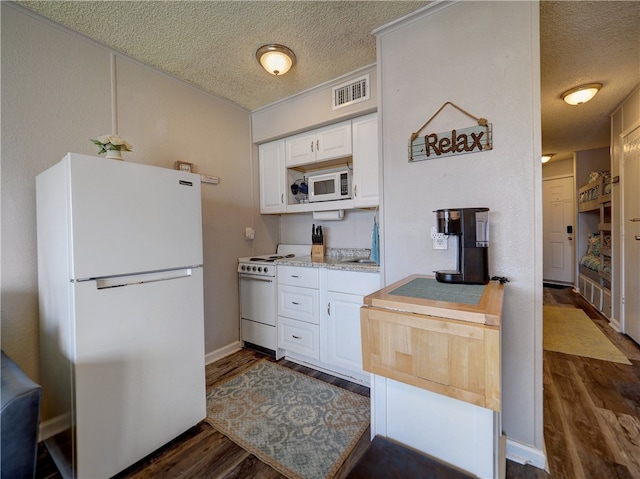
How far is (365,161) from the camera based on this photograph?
7.56 ft

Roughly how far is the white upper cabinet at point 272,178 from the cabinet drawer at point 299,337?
3.84ft

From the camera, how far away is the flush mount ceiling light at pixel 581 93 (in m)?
2.48

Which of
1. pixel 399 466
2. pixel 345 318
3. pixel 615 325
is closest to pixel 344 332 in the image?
pixel 345 318

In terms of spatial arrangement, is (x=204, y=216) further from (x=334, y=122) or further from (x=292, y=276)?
(x=334, y=122)

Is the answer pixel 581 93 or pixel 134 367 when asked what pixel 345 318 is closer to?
pixel 134 367

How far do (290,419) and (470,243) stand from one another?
5.03 ft

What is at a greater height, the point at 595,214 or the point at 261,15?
the point at 261,15

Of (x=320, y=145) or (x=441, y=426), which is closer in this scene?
(x=441, y=426)

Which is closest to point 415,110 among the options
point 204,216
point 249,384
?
point 204,216

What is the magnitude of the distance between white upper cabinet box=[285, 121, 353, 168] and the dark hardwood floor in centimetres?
198

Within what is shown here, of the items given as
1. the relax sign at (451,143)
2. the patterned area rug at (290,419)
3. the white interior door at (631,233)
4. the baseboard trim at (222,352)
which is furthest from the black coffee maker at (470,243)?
the white interior door at (631,233)

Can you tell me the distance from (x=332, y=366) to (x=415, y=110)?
79.7 inches

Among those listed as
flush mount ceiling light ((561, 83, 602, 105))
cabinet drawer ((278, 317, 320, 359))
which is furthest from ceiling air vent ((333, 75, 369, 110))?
flush mount ceiling light ((561, 83, 602, 105))

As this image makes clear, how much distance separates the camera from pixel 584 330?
307 centimetres
